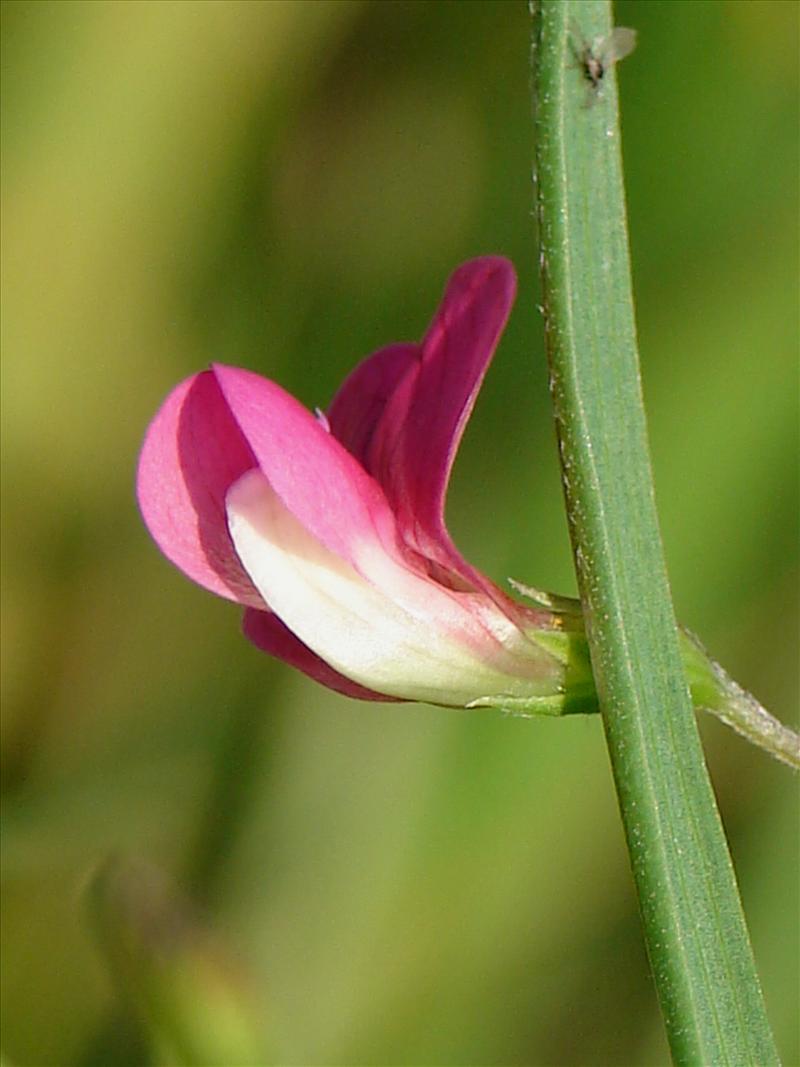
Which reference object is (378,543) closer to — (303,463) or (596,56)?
(303,463)

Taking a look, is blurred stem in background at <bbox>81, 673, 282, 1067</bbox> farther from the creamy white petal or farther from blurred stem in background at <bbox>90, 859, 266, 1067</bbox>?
the creamy white petal

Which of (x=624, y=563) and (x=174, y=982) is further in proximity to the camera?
(x=174, y=982)

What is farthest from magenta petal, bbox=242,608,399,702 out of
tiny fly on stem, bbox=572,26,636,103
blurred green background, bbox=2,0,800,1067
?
blurred green background, bbox=2,0,800,1067

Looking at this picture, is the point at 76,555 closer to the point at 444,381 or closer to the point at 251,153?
the point at 251,153

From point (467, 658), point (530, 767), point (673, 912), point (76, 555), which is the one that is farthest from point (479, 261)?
point (76, 555)

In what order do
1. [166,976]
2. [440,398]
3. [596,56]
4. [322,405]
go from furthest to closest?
[322,405] → [166,976] → [440,398] → [596,56]

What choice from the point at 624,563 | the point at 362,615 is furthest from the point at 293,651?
the point at 624,563
